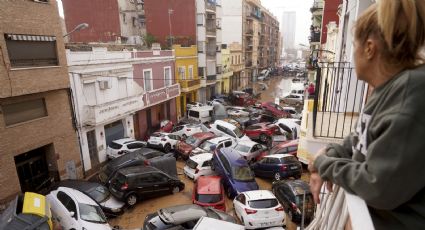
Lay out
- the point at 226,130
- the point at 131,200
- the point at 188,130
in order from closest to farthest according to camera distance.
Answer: the point at 131,200 → the point at 226,130 → the point at 188,130

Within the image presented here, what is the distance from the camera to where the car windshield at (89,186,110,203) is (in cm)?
1084

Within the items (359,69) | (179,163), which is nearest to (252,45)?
(179,163)

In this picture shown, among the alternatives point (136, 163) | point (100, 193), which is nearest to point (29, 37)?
point (136, 163)

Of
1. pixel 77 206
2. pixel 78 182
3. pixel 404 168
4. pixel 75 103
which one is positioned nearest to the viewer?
pixel 404 168

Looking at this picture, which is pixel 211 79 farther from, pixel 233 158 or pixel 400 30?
pixel 400 30

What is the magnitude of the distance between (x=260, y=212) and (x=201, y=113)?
1579 centimetres

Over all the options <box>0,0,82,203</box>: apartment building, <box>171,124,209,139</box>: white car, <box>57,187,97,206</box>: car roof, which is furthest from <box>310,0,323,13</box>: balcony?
<box>57,187,97,206</box>: car roof

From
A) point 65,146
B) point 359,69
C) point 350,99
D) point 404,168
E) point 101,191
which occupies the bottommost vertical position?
point 101,191

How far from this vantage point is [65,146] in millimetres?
13953

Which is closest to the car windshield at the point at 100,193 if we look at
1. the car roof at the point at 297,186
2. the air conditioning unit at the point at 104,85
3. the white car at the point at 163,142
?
the white car at the point at 163,142

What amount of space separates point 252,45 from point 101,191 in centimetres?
4825

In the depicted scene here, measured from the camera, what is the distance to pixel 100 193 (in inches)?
438

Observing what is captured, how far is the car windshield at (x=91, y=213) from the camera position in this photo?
894 centimetres

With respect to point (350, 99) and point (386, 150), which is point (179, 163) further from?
point (386, 150)
